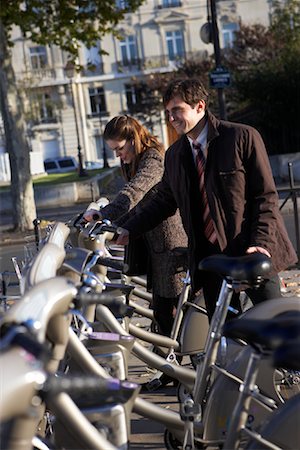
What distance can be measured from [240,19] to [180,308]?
178 feet

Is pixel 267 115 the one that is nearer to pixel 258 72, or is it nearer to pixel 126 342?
pixel 258 72

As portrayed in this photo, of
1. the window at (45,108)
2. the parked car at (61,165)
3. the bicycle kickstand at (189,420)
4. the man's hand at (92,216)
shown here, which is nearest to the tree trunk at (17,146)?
the man's hand at (92,216)

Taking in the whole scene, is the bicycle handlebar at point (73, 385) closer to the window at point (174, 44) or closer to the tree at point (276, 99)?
the tree at point (276, 99)

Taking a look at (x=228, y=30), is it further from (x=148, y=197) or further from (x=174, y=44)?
(x=148, y=197)

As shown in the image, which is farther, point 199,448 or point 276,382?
point 276,382

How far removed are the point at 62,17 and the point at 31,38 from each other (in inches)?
34.3

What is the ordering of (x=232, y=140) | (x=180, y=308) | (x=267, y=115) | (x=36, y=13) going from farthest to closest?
(x=267, y=115) → (x=36, y=13) → (x=180, y=308) → (x=232, y=140)

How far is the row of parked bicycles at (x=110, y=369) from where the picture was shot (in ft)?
6.80

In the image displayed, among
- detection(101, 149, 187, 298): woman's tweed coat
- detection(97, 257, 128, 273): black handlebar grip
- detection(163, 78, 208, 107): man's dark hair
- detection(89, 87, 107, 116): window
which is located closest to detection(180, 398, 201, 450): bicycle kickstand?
detection(97, 257, 128, 273): black handlebar grip

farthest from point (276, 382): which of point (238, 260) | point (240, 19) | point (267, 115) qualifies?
point (240, 19)

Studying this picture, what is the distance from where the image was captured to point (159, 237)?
595 centimetres

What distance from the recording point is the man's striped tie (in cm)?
454

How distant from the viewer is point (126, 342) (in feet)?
12.4

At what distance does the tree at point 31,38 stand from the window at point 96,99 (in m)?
42.5
